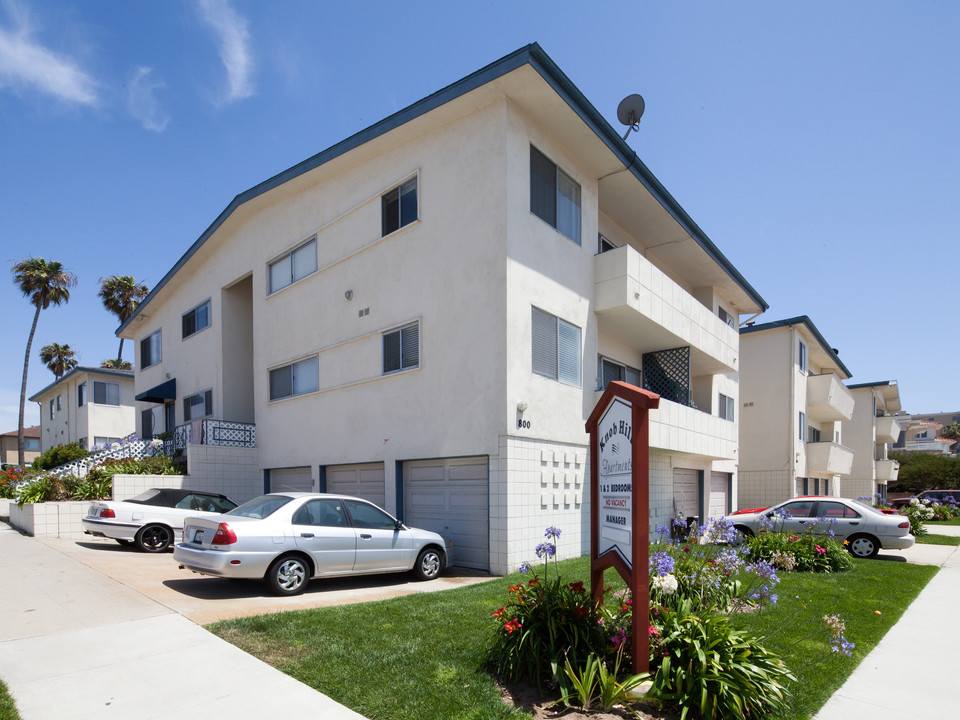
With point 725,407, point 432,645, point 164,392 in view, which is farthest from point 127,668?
point 725,407

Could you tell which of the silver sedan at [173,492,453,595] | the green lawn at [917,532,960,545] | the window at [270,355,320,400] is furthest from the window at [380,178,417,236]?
the green lawn at [917,532,960,545]

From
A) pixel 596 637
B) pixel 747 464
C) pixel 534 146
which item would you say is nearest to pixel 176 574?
pixel 596 637

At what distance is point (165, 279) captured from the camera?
80.8ft

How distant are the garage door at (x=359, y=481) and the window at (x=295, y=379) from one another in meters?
2.28

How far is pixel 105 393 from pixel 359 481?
95.7 ft

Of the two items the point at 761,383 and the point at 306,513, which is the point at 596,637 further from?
the point at 761,383

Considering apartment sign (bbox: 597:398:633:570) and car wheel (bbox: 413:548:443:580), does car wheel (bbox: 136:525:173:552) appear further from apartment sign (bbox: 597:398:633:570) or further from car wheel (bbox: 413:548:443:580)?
apartment sign (bbox: 597:398:633:570)

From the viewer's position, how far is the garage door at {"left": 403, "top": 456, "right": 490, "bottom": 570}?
473 inches

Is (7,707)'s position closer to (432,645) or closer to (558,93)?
(432,645)

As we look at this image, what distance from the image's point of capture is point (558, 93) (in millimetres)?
11945

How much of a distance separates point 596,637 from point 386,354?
9.59 meters

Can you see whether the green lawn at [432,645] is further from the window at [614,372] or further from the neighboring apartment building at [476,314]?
the window at [614,372]

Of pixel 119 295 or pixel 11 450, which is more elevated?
pixel 119 295

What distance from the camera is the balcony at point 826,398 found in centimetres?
3020
